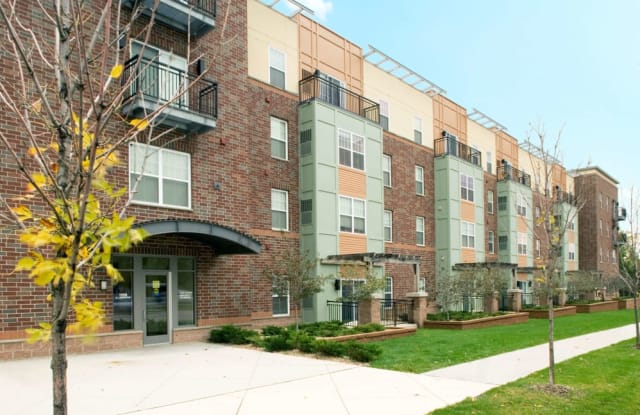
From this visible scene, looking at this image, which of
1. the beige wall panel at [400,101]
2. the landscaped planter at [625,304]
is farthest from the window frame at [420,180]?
the landscaped planter at [625,304]

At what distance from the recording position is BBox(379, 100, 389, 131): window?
27.2 m

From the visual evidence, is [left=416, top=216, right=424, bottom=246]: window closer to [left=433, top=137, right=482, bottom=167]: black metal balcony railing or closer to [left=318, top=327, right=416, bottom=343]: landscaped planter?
[left=433, top=137, right=482, bottom=167]: black metal balcony railing

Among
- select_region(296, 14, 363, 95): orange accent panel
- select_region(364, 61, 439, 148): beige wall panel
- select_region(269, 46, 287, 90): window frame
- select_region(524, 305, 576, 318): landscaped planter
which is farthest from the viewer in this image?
select_region(524, 305, 576, 318): landscaped planter

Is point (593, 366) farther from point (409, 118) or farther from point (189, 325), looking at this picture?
point (409, 118)

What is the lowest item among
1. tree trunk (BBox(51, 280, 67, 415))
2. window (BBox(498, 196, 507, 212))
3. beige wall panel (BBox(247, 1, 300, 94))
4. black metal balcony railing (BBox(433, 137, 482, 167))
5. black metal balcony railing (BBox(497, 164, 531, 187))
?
tree trunk (BBox(51, 280, 67, 415))

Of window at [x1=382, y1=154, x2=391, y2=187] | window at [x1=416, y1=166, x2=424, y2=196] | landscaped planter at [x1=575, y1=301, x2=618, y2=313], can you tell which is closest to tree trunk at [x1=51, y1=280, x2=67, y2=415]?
window at [x1=382, y1=154, x2=391, y2=187]

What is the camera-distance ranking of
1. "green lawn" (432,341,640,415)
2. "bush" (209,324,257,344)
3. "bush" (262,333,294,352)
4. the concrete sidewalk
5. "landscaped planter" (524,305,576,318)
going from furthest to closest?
1. "landscaped planter" (524,305,576,318)
2. "bush" (209,324,257,344)
3. "bush" (262,333,294,352)
4. the concrete sidewalk
5. "green lawn" (432,341,640,415)

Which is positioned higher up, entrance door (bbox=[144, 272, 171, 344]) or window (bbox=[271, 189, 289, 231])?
window (bbox=[271, 189, 289, 231])

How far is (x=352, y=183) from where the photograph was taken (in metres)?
23.0

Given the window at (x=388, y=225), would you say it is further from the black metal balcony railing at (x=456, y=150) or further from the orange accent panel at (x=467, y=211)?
the orange accent panel at (x=467, y=211)

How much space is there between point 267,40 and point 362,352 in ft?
46.1

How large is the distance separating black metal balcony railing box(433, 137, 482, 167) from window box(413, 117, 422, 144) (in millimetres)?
1592

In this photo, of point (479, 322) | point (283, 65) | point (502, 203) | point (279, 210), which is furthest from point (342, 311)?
point (502, 203)

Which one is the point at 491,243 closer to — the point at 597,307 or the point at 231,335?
the point at 597,307
